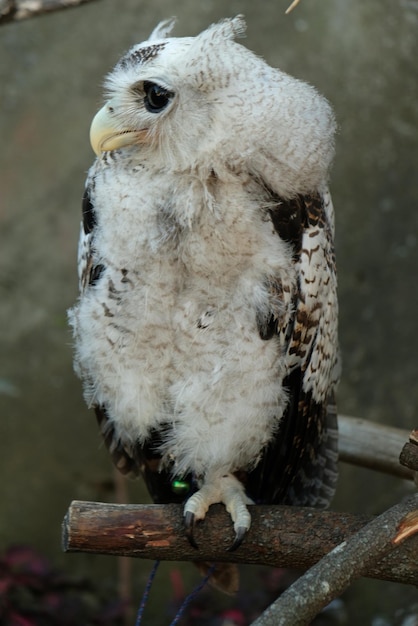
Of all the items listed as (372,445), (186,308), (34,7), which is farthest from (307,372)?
(34,7)

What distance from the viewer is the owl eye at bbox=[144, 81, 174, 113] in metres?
2.22

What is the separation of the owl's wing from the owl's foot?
162 millimetres

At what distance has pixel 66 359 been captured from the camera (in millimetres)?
4148

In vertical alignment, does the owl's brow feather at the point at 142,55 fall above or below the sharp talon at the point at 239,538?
above

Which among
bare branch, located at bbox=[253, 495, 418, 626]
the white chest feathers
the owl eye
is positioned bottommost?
bare branch, located at bbox=[253, 495, 418, 626]

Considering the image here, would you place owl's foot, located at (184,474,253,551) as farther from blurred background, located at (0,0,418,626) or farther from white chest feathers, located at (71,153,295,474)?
blurred background, located at (0,0,418,626)

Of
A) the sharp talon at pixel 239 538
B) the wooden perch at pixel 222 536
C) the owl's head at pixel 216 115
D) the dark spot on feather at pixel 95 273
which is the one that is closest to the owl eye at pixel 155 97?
the owl's head at pixel 216 115

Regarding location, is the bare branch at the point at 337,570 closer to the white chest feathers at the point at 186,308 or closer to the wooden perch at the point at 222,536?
the wooden perch at the point at 222,536

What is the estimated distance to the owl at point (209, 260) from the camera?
220 cm

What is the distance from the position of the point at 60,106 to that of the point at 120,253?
1937 mm

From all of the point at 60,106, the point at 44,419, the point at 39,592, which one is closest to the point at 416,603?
the point at 39,592

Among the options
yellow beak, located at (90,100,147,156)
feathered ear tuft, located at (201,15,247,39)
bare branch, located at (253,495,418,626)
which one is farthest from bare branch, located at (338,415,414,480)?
feathered ear tuft, located at (201,15,247,39)

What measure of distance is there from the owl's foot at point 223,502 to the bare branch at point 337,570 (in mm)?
519

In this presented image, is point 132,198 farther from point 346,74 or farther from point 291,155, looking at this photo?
point 346,74
